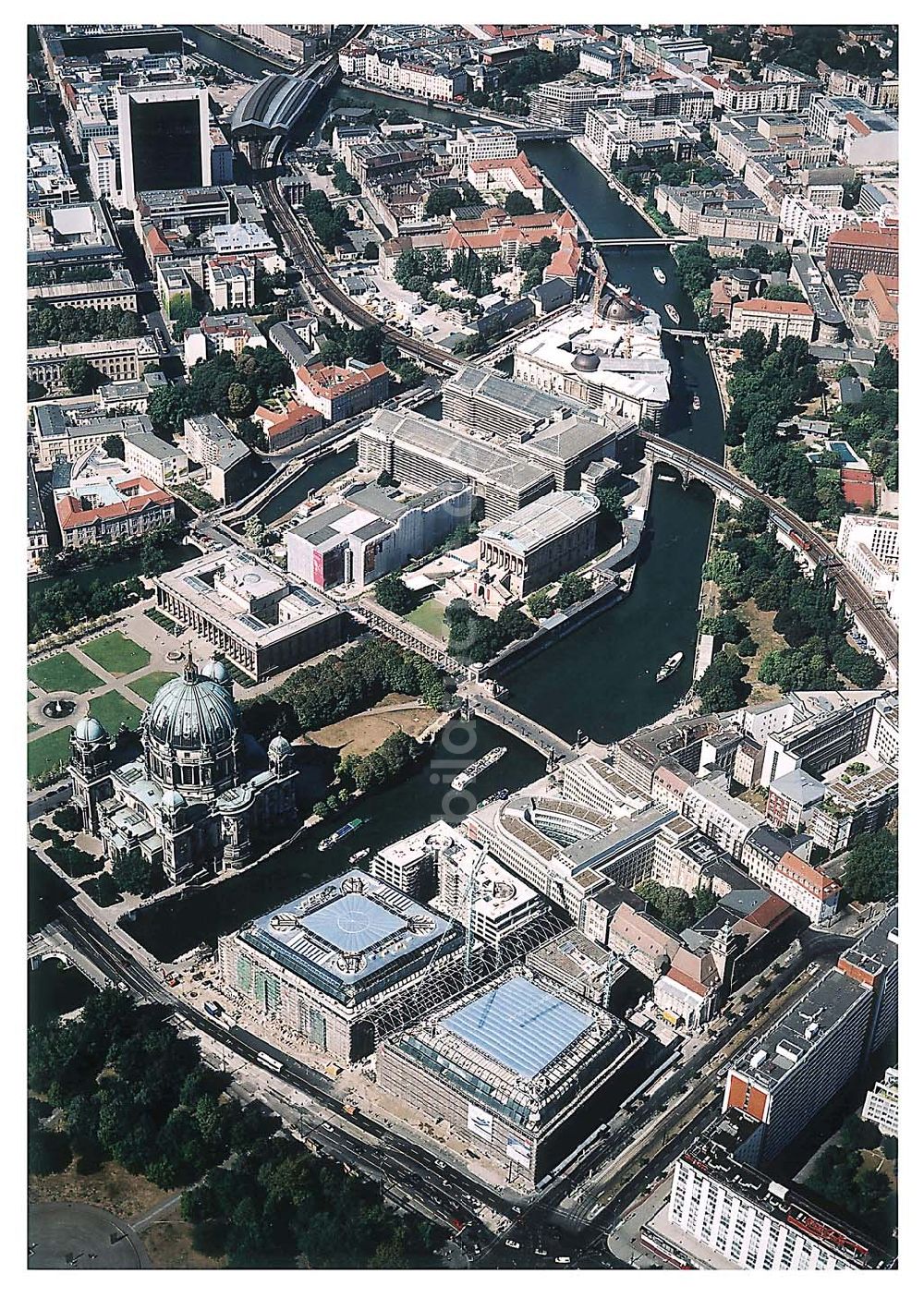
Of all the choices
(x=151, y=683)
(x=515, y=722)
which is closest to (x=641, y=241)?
(x=515, y=722)

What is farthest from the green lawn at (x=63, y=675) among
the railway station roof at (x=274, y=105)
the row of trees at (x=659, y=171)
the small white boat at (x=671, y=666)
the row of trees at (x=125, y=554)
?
the row of trees at (x=659, y=171)

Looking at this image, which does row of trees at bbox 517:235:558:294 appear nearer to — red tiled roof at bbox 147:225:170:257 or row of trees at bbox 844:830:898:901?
red tiled roof at bbox 147:225:170:257

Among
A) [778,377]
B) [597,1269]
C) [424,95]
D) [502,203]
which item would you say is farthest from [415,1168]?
[424,95]

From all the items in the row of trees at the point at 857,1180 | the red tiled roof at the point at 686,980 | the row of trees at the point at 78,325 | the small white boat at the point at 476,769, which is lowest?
the row of trees at the point at 857,1180

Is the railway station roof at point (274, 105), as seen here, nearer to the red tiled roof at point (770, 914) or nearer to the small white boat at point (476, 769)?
the small white boat at point (476, 769)

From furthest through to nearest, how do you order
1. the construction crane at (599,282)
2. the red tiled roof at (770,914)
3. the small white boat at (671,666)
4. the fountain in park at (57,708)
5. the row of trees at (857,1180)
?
1. the construction crane at (599,282)
2. the small white boat at (671,666)
3. the fountain in park at (57,708)
4. the red tiled roof at (770,914)
5. the row of trees at (857,1180)

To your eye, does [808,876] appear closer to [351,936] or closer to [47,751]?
[351,936]
